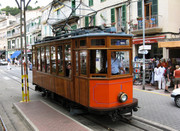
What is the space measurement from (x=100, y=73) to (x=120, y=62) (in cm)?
74

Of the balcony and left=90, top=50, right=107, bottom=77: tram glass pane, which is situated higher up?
the balcony

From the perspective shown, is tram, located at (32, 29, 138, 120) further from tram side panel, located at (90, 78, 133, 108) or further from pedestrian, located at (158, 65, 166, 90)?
pedestrian, located at (158, 65, 166, 90)

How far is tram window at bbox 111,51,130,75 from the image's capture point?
6.26 metres

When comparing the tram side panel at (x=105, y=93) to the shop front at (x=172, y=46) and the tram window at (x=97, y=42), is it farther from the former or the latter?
the shop front at (x=172, y=46)

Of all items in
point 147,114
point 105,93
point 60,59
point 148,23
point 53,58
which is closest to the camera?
point 105,93

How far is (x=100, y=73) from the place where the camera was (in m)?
6.22

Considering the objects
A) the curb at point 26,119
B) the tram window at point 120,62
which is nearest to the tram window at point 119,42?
the tram window at point 120,62

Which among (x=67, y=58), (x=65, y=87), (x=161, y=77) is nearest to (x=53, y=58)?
(x=67, y=58)

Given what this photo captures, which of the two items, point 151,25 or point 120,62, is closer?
point 120,62

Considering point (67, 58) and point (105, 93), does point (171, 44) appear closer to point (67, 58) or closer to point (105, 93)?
point (67, 58)

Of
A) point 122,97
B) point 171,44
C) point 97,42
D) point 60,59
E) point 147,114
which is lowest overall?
point 147,114

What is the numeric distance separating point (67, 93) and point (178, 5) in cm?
1300

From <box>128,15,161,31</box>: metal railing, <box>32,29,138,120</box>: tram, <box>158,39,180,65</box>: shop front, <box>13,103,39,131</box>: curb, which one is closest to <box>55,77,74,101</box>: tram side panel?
<box>32,29,138,120</box>: tram

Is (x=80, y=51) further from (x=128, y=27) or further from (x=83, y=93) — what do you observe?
(x=128, y=27)
